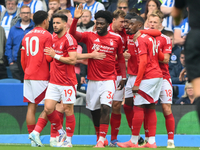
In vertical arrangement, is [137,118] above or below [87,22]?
below

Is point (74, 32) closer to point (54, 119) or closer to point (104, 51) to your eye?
point (104, 51)

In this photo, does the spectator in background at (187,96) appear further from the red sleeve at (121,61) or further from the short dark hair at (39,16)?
the short dark hair at (39,16)

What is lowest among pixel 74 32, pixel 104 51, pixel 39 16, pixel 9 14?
pixel 104 51

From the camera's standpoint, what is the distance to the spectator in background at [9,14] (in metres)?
11.3

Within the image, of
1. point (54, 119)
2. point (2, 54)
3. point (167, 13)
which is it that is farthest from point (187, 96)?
point (2, 54)

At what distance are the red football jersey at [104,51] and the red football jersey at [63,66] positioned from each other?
19.8 inches

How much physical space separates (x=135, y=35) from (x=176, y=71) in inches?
126

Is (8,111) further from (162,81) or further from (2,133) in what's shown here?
(162,81)

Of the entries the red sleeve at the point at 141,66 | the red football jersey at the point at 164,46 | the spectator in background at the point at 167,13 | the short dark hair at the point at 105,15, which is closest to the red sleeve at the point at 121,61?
the short dark hair at the point at 105,15

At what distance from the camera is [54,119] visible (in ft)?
22.3

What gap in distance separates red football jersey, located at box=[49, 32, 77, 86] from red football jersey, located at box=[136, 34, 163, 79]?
1.15 m

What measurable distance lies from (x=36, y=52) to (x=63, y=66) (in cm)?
57

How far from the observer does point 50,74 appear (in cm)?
698

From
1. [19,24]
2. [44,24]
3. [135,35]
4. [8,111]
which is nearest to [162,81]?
[135,35]
